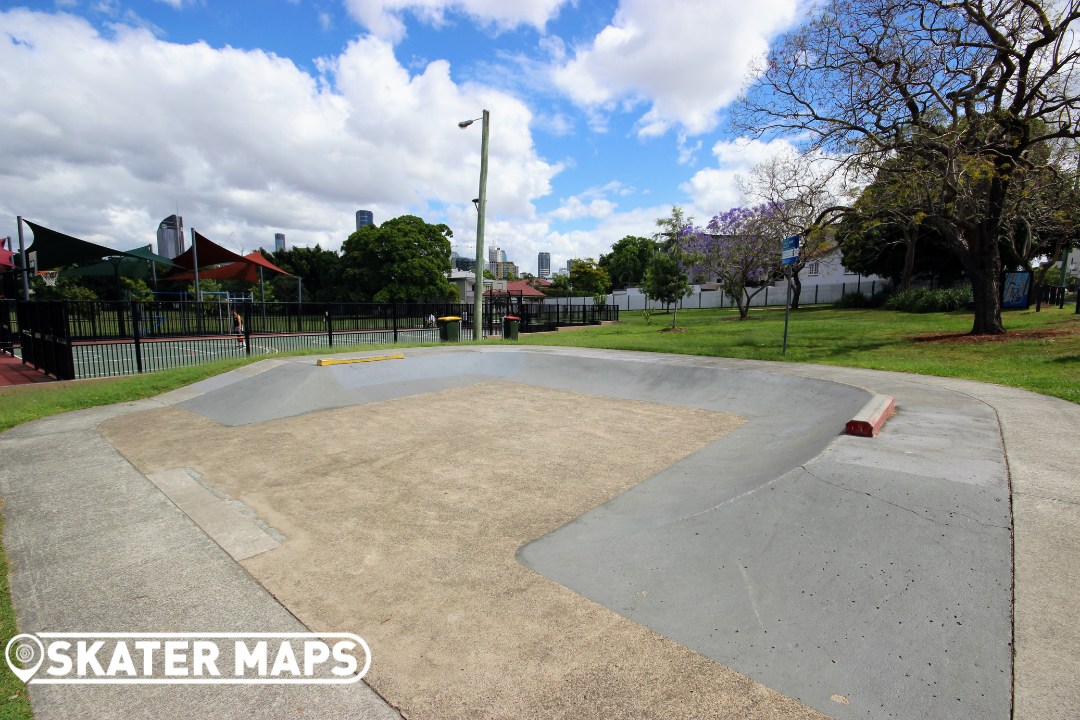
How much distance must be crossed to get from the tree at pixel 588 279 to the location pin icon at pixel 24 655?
78974 mm

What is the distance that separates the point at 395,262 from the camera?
42.1 meters

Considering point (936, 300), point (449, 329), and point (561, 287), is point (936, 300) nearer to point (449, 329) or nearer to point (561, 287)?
point (449, 329)

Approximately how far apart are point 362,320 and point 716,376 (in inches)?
630

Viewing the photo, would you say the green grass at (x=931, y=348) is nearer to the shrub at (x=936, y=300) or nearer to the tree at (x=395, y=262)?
the shrub at (x=936, y=300)

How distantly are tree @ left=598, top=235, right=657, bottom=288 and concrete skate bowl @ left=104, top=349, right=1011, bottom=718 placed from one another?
268 ft

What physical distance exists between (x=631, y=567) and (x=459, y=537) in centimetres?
150

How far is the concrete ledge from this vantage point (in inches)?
207

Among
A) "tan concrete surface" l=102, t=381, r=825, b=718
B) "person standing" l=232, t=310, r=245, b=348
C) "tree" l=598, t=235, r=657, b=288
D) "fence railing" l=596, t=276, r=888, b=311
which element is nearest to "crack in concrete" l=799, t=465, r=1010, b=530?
"tan concrete surface" l=102, t=381, r=825, b=718

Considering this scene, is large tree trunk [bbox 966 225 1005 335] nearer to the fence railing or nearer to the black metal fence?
the black metal fence

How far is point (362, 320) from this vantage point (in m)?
21.6

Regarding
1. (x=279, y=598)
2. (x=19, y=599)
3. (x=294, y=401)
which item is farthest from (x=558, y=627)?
(x=294, y=401)

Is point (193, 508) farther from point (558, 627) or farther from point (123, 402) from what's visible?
point (123, 402)

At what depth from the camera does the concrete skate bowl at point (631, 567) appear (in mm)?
2457

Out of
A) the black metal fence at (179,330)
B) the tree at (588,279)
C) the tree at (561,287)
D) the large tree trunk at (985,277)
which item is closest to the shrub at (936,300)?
the large tree trunk at (985,277)
